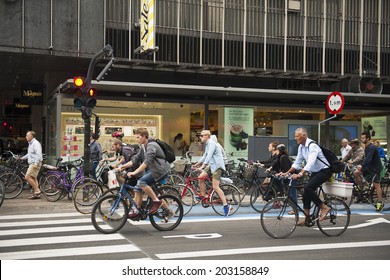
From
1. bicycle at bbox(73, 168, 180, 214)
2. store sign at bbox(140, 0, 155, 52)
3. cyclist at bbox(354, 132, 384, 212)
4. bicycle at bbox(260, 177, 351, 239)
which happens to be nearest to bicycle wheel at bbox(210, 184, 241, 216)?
bicycle at bbox(73, 168, 180, 214)

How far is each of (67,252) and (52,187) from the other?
6527mm

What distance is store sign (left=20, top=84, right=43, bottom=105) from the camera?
21.7 metres

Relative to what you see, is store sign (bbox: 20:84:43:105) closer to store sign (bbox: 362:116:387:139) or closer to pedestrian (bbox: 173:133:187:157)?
pedestrian (bbox: 173:133:187:157)

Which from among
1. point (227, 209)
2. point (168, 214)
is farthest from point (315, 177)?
point (227, 209)

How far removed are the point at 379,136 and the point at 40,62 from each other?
15.1 metres

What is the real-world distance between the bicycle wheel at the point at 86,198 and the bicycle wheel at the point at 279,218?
4.82 meters

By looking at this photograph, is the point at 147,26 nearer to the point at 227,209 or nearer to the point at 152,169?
the point at 227,209

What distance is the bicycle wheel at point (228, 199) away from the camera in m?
11.5

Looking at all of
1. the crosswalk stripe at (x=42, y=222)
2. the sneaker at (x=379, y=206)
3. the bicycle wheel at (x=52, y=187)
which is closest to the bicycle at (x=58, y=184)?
the bicycle wheel at (x=52, y=187)

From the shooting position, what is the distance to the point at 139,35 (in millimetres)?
18172

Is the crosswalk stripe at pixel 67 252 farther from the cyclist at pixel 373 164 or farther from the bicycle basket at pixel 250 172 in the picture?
the cyclist at pixel 373 164

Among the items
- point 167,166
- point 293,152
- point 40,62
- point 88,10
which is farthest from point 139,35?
point 167,166

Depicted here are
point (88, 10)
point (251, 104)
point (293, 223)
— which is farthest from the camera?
point (251, 104)
